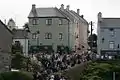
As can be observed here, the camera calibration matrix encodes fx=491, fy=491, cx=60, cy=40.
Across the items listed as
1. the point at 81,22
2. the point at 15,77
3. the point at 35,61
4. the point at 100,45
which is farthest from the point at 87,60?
the point at 81,22

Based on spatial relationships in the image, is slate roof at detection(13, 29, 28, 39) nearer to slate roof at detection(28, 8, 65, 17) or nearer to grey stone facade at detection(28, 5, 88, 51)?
grey stone facade at detection(28, 5, 88, 51)

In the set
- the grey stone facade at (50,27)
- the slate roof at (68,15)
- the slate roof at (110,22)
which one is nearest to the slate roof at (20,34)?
the grey stone facade at (50,27)

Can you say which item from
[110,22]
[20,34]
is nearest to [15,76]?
[20,34]

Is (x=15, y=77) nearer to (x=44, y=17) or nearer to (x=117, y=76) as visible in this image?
(x=117, y=76)

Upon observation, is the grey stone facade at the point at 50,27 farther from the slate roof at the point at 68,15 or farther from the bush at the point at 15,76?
the bush at the point at 15,76

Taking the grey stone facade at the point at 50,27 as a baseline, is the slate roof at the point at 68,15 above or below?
above

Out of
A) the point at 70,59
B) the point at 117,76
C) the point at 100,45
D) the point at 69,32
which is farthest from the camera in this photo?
the point at 69,32

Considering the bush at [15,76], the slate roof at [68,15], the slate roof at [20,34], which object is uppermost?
the slate roof at [68,15]

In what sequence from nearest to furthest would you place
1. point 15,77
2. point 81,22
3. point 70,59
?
point 15,77 → point 70,59 → point 81,22

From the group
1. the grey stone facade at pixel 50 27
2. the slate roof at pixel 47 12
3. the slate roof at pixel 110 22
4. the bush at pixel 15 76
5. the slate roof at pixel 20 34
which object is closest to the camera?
the bush at pixel 15 76

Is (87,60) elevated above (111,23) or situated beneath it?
situated beneath

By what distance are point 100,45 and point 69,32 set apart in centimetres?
939

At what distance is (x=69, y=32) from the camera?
106688mm

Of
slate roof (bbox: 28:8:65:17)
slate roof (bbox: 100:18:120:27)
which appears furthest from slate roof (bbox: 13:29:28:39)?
slate roof (bbox: 100:18:120:27)
